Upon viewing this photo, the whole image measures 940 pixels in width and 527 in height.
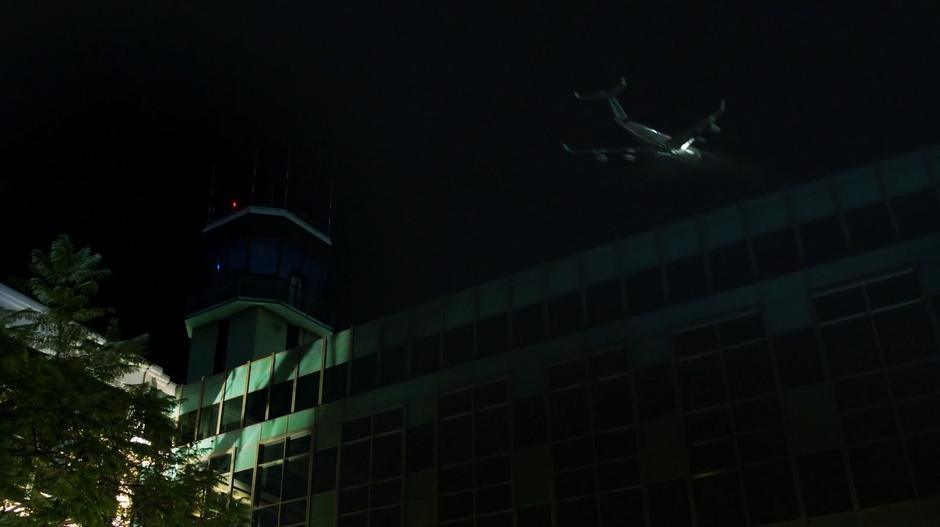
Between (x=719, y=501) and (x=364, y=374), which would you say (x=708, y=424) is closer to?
(x=719, y=501)

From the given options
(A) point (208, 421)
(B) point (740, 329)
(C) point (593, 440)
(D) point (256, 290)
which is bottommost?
(C) point (593, 440)

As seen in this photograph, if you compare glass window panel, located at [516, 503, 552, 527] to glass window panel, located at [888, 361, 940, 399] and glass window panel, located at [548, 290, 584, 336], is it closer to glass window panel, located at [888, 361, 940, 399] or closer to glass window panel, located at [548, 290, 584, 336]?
glass window panel, located at [548, 290, 584, 336]

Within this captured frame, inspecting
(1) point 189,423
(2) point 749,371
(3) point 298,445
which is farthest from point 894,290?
(1) point 189,423

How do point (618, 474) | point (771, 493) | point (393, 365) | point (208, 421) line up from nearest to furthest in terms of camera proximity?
1. point (771, 493)
2. point (618, 474)
3. point (393, 365)
4. point (208, 421)

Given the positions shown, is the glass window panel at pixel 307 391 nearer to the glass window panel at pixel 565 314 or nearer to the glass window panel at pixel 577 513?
the glass window panel at pixel 565 314

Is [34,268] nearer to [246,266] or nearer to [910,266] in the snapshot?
[910,266]

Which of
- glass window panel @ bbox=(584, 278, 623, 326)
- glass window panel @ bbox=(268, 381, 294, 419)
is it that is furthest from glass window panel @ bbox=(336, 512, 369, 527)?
glass window panel @ bbox=(584, 278, 623, 326)

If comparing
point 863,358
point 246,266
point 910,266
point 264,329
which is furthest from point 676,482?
point 246,266
